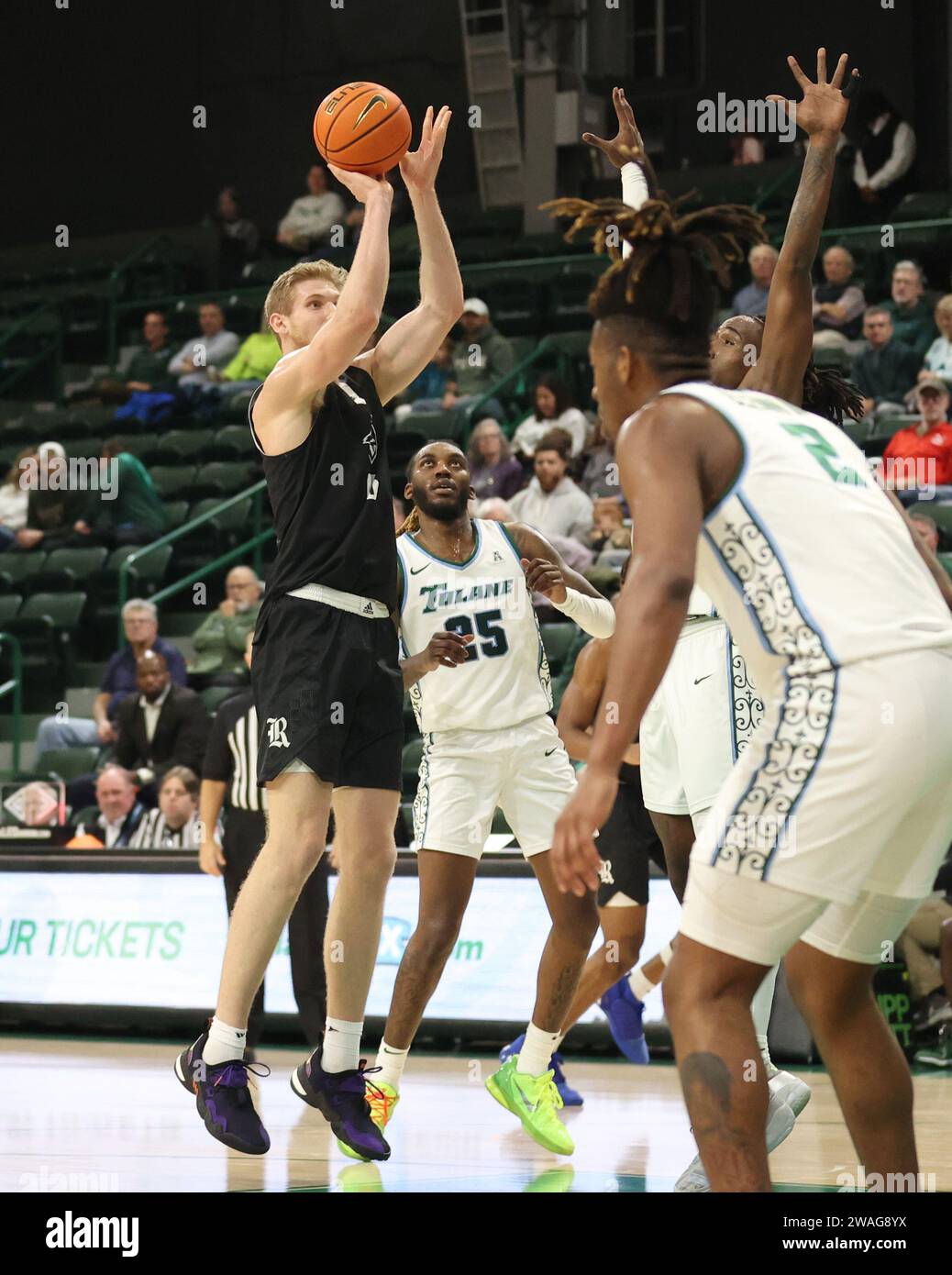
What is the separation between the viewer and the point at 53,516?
1526 cm

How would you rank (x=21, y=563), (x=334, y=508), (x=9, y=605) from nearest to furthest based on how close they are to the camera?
(x=334, y=508) → (x=9, y=605) → (x=21, y=563)

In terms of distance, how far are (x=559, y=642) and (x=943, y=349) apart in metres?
3.17

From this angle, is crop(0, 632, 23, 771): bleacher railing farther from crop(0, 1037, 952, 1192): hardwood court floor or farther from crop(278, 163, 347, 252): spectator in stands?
crop(278, 163, 347, 252): spectator in stands

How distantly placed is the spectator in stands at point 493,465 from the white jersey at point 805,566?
948cm

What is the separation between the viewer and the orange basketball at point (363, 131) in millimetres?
5113

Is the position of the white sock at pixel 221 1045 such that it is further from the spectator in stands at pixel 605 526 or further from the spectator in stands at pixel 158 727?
the spectator in stands at pixel 605 526

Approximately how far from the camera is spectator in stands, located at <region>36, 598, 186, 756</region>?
493 inches

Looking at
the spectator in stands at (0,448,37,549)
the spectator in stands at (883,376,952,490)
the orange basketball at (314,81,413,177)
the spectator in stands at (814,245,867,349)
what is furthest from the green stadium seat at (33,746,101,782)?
the orange basketball at (314,81,413,177)

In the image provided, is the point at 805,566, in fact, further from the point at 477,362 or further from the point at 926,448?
the point at 477,362

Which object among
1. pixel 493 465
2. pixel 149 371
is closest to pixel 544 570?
pixel 493 465

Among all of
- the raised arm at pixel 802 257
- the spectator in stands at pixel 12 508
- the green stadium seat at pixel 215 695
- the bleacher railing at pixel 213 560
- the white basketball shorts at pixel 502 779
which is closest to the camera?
the raised arm at pixel 802 257

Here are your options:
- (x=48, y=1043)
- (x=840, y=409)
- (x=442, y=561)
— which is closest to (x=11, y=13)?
(x=48, y=1043)

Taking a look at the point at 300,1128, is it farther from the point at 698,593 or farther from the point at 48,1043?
the point at 48,1043

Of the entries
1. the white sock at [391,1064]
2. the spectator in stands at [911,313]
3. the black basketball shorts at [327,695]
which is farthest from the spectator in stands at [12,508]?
the black basketball shorts at [327,695]
